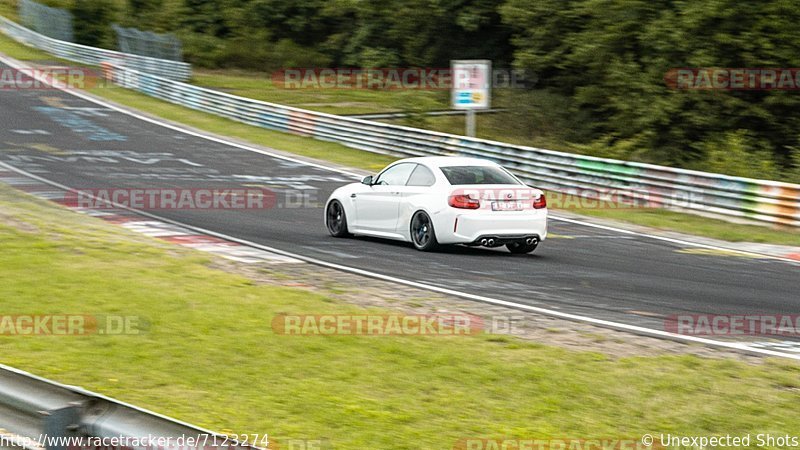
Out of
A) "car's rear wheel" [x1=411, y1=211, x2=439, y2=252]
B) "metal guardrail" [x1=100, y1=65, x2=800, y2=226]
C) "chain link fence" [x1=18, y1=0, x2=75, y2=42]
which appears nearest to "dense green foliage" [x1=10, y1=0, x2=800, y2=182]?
"chain link fence" [x1=18, y1=0, x2=75, y2=42]

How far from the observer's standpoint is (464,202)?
44.0ft

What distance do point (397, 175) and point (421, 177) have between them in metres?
0.63

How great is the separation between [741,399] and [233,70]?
48.8 meters

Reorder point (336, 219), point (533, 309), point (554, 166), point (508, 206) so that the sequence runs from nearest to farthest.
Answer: point (533, 309) → point (508, 206) → point (336, 219) → point (554, 166)

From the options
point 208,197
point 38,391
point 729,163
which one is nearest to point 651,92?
point 729,163

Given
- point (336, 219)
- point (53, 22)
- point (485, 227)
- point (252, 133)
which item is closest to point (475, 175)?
point (485, 227)

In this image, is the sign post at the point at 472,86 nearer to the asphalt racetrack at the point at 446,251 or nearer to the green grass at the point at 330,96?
the asphalt racetrack at the point at 446,251

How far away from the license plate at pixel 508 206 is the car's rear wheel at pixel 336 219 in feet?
9.76

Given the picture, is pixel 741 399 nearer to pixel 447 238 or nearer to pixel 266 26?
pixel 447 238

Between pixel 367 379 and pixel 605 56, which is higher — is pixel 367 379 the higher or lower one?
the lower one

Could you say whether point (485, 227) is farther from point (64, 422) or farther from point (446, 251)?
point (64, 422)

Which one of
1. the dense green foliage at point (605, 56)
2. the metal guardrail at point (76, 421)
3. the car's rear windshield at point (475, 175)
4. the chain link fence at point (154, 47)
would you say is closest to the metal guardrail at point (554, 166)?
the dense green foliage at point (605, 56)

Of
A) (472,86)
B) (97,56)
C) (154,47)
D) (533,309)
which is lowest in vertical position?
(533,309)

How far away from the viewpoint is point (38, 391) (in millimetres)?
4852
